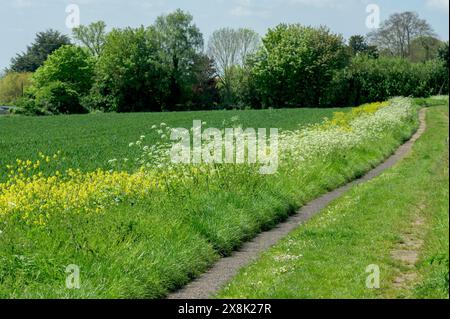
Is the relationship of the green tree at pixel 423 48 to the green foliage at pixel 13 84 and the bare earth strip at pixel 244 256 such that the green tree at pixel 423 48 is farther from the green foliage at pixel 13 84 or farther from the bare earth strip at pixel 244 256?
the bare earth strip at pixel 244 256

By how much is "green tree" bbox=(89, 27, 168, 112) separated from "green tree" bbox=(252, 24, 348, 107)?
13391 mm

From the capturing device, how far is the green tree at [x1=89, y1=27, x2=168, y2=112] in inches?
2665

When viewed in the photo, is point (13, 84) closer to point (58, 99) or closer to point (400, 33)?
point (58, 99)

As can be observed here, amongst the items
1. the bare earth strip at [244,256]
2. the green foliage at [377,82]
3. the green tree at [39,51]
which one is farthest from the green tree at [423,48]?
the bare earth strip at [244,256]

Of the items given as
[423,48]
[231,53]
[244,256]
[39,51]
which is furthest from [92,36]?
[244,256]

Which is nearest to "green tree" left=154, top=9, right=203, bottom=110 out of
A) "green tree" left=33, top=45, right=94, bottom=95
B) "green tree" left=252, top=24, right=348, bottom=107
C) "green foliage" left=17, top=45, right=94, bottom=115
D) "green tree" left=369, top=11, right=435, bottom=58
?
"green tree" left=252, top=24, right=348, bottom=107

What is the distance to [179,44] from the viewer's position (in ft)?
192

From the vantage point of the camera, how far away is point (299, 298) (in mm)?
7160

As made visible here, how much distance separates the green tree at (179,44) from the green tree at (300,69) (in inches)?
432

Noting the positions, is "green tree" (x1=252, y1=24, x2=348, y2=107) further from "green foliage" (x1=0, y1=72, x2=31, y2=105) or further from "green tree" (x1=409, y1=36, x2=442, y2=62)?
"green foliage" (x1=0, y1=72, x2=31, y2=105)

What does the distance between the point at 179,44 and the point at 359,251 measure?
51011 mm

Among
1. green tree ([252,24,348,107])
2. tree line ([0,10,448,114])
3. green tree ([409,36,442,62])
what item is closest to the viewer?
tree line ([0,10,448,114])
